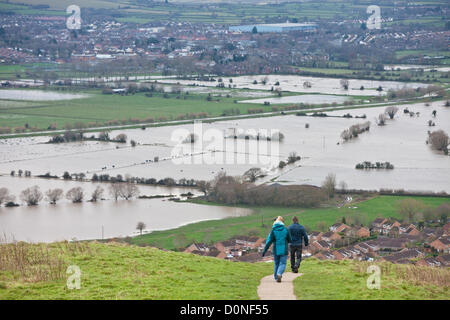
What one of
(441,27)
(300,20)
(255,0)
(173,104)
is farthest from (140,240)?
(255,0)

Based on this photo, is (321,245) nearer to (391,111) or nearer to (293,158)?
(293,158)

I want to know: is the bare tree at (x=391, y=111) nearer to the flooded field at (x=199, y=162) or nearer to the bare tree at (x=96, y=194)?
the flooded field at (x=199, y=162)

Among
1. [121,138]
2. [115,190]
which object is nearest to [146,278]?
[115,190]

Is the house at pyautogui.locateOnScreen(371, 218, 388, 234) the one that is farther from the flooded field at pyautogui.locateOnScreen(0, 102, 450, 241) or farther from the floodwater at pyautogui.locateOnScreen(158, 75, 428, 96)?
the floodwater at pyautogui.locateOnScreen(158, 75, 428, 96)

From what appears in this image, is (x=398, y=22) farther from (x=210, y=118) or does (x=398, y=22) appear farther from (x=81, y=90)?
(x=210, y=118)

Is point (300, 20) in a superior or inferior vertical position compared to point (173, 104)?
superior

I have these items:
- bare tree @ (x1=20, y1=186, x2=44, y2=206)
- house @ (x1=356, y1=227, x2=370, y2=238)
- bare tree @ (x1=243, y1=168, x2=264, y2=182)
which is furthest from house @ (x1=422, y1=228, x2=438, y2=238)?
bare tree @ (x1=20, y1=186, x2=44, y2=206)
